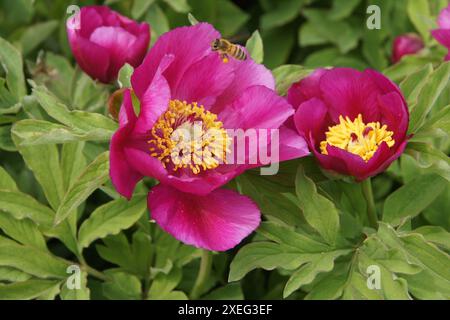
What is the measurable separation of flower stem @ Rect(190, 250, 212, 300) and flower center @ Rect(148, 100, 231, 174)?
147mm

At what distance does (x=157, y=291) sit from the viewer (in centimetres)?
117

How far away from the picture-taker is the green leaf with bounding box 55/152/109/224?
95cm

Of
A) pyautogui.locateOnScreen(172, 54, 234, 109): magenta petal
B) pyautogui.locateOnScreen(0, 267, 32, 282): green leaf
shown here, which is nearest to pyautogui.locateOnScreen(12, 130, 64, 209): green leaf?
pyautogui.locateOnScreen(0, 267, 32, 282): green leaf

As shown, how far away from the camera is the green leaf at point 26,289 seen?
109cm

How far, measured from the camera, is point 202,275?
1144mm

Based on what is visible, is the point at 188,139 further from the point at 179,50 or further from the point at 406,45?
the point at 406,45

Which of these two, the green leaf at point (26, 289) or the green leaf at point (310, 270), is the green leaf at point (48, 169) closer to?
the green leaf at point (26, 289)

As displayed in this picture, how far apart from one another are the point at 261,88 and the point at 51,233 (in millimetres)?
389

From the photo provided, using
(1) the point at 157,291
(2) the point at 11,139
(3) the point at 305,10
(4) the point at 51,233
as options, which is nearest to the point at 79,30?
(2) the point at 11,139

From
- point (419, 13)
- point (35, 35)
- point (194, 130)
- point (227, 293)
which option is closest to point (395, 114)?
point (194, 130)

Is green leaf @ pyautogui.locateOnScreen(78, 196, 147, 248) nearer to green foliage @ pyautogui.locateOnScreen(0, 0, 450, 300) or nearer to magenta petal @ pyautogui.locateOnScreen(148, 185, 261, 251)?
green foliage @ pyautogui.locateOnScreen(0, 0, 450, 300)

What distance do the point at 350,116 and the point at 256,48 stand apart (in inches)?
6.6

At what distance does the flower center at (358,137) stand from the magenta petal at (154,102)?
0.24 metres
